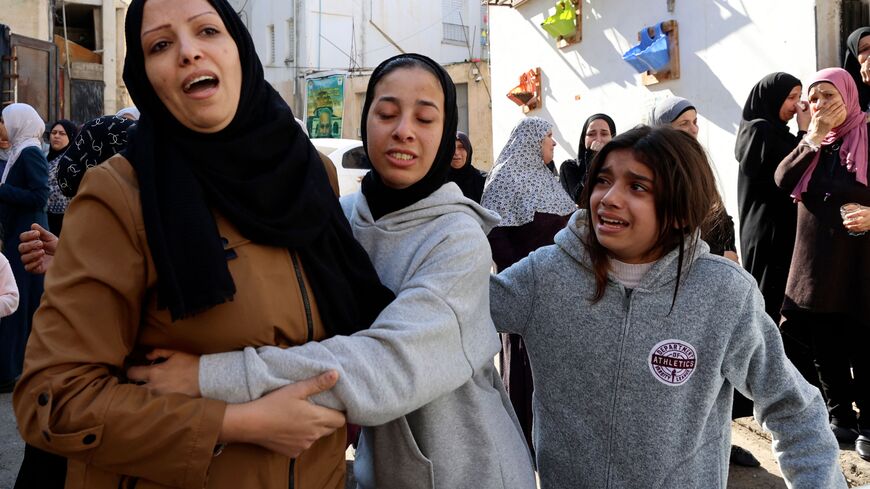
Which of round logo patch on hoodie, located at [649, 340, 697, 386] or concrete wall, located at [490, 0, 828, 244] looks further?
concrete wall, located at [490, 0, 828, 244]

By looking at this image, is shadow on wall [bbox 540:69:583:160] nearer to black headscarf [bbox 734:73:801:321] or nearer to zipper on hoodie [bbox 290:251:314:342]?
black headscarf [bbox 734:73:801:321]

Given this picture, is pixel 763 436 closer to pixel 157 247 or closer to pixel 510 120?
pixel 157 247

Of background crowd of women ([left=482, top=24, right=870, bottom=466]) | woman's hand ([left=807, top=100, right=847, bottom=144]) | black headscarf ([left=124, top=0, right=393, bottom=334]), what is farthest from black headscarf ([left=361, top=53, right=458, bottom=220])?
woman's hand ([left=807, top=100, right=847, bottom=144])

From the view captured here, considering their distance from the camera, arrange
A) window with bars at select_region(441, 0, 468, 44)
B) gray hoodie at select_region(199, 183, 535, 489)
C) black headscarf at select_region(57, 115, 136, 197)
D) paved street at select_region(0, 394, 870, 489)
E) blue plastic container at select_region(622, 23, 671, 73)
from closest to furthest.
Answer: gray hoodie at select_region(199, 183, 535, 489) < black headscarf at select_region(57, 115, 136, 197) < paved street at select_region(0, 394, 870, 489) < blue plastic container at select_region(622, 23, 671, 73) < window with bars at select_region(441, 0, 468, 44)

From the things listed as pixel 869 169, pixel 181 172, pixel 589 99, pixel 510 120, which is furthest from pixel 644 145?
pixel 510 120

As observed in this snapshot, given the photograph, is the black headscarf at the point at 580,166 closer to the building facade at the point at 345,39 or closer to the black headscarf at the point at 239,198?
the black headscarf at the point at 239,198

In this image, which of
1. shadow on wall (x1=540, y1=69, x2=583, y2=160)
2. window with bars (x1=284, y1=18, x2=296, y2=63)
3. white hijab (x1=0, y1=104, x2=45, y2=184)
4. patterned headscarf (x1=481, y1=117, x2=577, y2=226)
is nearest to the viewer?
patterned headscarf (x1=481, y1=117, x2=577, y2=226)

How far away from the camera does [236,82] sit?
1.38 m

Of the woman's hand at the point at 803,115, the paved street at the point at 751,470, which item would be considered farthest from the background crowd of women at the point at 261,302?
the woman's hand at the point at 803,115

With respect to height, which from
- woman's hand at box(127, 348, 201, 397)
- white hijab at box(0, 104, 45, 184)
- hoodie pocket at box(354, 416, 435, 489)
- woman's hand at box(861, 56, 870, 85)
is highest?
woman's hand at box(861, 56, 870, 85)

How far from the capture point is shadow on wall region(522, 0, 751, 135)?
6.59m

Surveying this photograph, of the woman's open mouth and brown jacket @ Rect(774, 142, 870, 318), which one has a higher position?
the woman's open mouth

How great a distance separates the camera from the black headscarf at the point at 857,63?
4676 mm

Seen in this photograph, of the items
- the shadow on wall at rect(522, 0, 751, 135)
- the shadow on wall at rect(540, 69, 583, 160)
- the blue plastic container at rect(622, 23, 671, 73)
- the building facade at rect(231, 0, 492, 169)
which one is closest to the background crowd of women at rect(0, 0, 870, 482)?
the shadow on wall at rect(522, 0, 751, 135)
